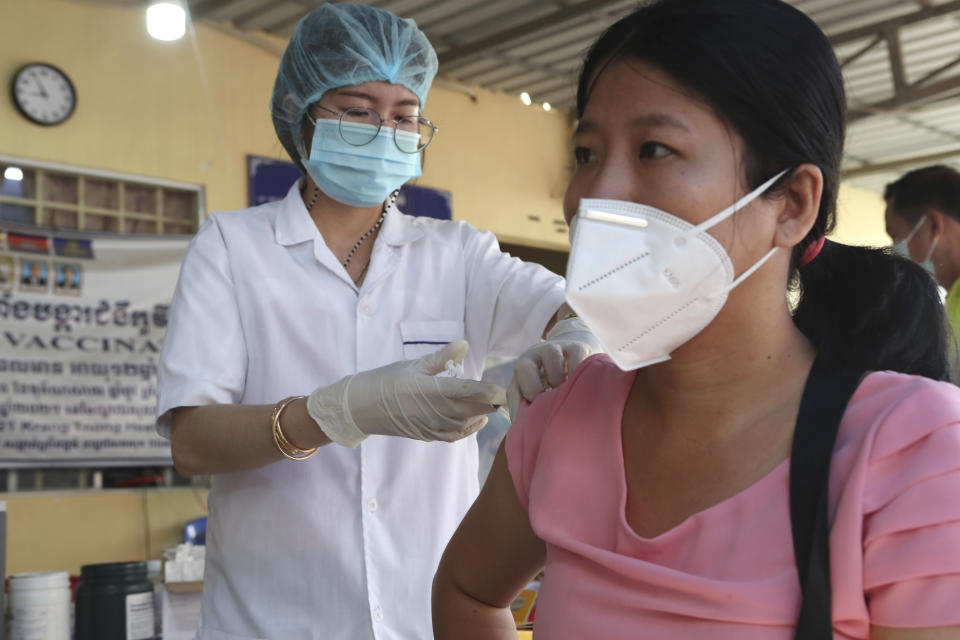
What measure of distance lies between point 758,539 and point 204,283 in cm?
106

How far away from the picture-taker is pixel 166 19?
14.7 feet

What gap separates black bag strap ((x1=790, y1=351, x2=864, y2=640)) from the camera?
90 cm

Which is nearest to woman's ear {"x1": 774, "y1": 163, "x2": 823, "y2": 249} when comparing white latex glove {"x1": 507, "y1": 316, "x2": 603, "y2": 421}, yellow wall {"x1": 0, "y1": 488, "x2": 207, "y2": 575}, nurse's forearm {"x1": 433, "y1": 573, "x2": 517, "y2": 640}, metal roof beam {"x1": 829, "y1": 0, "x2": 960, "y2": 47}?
white latex glove {"x1": 507, "y1": 316, "x2": 603, "y2": 421}

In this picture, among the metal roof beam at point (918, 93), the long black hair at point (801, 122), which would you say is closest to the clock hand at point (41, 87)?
the long black hair at point (801, 122)

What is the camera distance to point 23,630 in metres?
2.75

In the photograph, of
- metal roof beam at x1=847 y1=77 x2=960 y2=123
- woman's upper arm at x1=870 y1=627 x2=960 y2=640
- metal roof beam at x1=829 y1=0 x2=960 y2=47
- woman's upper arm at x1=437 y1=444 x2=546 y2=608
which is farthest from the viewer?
metal roof beam at x1=847 y1=77 x2=960 y2=123

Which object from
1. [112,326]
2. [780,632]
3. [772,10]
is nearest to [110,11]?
[112,326]

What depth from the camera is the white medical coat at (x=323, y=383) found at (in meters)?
1.63

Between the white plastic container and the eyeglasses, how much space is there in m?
1.75

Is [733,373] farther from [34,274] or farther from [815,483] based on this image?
[34,274]

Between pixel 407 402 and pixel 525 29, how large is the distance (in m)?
4.81

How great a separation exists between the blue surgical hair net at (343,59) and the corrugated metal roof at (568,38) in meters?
3.48

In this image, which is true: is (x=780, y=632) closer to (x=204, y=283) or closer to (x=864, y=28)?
(x=204, y=283)

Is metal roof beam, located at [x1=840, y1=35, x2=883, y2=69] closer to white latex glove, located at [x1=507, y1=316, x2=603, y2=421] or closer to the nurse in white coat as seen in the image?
the nurse in white coat
